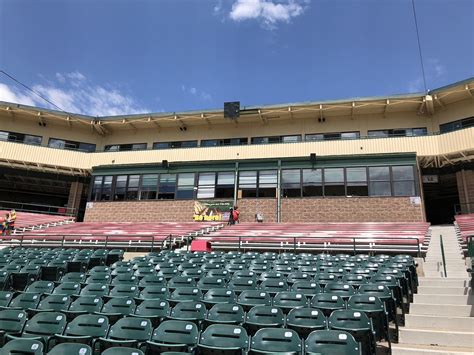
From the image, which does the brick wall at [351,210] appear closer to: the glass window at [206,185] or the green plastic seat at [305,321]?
the glass window at [206,185]

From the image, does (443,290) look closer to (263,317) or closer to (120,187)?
(263,317)

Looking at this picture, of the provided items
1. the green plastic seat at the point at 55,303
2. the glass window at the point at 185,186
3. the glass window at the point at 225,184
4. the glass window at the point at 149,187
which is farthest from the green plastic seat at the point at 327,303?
the glass window at the point at 149,187

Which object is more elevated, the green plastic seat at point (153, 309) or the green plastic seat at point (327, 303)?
the green plastic seat at point (327, 303)

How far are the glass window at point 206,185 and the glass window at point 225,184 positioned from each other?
13.5 inches

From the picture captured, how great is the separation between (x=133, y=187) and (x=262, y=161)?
9.26 m

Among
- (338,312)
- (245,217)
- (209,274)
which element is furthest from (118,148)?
(338,312)

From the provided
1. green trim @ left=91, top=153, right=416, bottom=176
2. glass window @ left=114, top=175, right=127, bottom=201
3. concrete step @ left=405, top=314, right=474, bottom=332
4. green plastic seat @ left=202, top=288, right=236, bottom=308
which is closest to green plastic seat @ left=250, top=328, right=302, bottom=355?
green plastic seat @ left=202, top=288, right=236, bottom=308

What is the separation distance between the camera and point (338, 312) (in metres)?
5.36

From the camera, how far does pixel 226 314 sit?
558 cm

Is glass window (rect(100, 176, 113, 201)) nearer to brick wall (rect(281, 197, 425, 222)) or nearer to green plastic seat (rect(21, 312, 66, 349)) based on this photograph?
brick wall (rect(281, 197, 425, 222))

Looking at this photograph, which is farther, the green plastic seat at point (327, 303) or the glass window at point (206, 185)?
the glass window at point (206, 185)

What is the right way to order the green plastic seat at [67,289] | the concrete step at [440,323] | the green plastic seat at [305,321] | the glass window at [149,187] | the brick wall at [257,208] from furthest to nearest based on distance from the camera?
the glass window at [149,187] < the brick wall at [257,208] < the green plastic seat at [67,289] < the concrete step at [440,323] < the green plastic seat at [305,321]

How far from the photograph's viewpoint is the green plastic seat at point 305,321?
203 inches

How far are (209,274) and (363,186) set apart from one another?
1465cm
